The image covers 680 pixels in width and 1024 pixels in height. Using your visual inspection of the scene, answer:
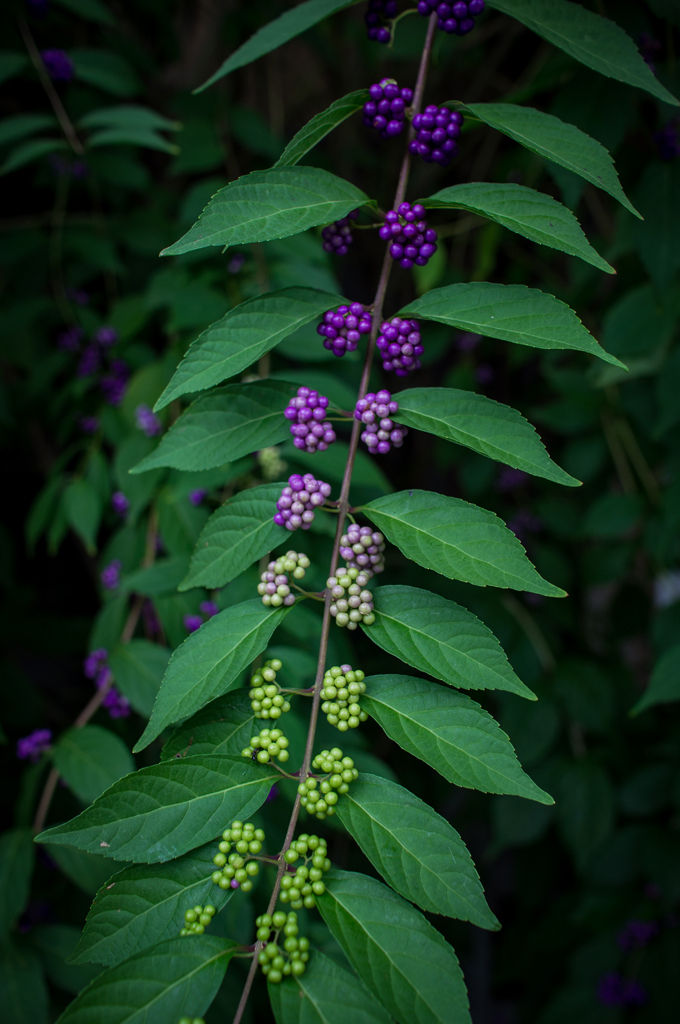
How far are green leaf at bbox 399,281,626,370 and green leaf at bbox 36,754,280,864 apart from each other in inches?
27.1

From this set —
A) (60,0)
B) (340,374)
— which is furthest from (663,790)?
(60,0)

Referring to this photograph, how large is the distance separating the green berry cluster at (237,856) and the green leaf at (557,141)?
97 centimetres

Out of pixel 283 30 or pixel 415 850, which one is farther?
pixel 283 30

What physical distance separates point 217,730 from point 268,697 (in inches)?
3.8

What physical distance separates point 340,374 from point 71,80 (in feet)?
4.90

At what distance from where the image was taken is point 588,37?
39.9 inches

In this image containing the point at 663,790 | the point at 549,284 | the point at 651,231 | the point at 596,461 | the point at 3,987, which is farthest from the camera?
the point at 549,284

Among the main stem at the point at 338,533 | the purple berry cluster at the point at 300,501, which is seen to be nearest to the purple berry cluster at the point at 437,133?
the main stem at the point at 338,533

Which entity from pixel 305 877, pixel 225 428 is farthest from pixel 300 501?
pixel 305 877

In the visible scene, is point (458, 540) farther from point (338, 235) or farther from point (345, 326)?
point (338, 235)

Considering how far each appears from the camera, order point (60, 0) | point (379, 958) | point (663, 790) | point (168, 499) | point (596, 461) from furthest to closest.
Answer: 1. point (596, 461)
2. point (663, 790)
3. point (60, 0)
4. point (168, 499)
5. point (379, 958)

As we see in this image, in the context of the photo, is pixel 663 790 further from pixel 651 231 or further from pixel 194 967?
pixel 194 967

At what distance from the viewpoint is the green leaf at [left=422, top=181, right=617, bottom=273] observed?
0.85m

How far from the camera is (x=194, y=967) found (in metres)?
0.81
